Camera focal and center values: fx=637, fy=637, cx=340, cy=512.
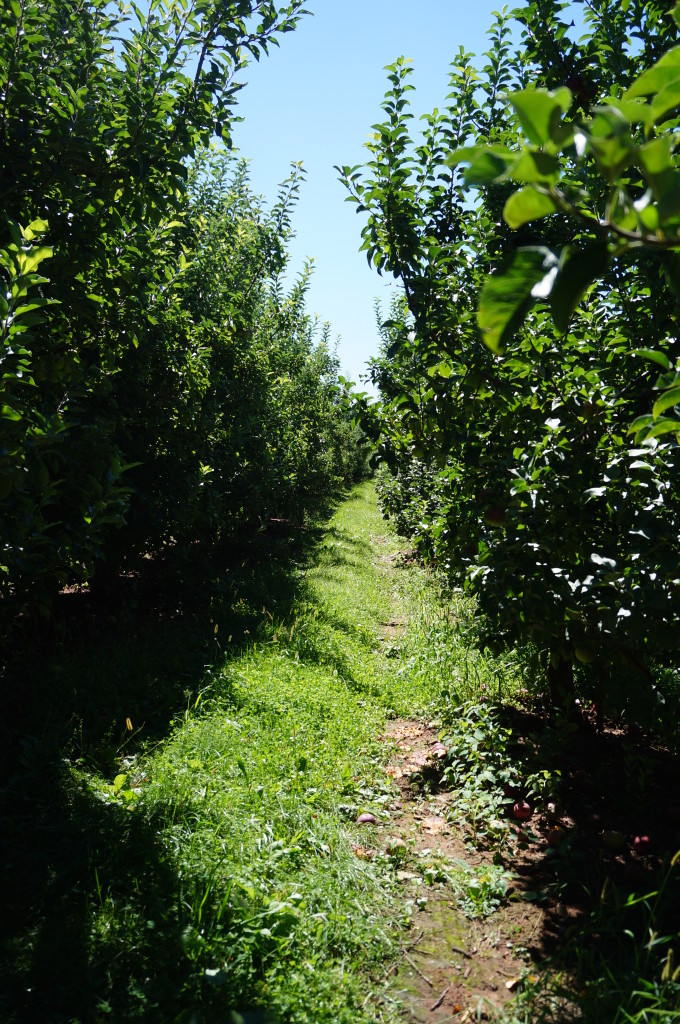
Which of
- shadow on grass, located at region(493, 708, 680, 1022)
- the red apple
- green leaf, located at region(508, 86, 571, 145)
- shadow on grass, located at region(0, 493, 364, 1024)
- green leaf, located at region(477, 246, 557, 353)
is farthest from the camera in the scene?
the red apple

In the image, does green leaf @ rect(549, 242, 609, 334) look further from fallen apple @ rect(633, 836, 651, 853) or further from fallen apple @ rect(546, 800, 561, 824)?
fallen apple @ rect(546, 800, 561, 824)

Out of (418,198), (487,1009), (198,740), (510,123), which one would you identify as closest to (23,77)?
(418,198)

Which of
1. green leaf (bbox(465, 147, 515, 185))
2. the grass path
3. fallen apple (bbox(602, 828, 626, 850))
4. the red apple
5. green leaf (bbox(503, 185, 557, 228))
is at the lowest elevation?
the grass path

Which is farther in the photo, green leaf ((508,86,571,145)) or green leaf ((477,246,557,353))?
green leaf ((477,246,557,353))

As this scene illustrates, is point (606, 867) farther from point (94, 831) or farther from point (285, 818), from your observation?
point (94, 831)

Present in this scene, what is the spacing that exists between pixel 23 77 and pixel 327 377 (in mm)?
19659

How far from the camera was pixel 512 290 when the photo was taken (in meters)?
0.73

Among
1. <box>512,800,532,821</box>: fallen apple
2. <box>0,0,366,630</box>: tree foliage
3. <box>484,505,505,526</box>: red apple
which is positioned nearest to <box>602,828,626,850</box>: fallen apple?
<box>512,800,532,821</box>: fallen apple

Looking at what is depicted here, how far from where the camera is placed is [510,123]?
3.82 meters

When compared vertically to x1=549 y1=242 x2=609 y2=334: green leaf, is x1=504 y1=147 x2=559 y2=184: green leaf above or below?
above

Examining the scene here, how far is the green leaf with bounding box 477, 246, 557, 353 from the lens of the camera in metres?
0.72

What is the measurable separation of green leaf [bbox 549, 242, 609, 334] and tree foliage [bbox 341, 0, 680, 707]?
42.4 inches

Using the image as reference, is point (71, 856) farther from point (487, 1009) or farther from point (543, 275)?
point (543, 275)

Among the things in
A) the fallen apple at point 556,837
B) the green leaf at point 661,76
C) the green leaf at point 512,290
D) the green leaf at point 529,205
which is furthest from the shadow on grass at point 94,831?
the fallen apple at point 556,837
